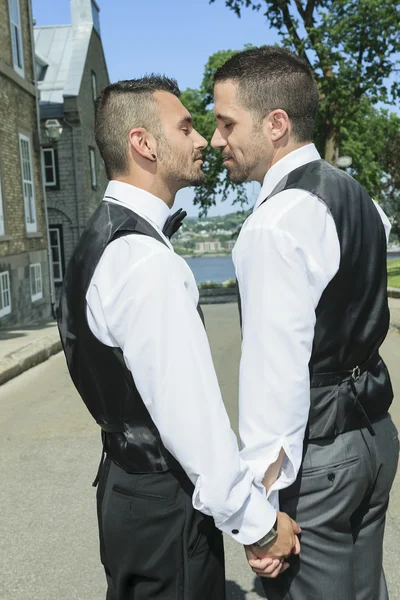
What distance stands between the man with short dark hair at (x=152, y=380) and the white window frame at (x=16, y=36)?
1762cm

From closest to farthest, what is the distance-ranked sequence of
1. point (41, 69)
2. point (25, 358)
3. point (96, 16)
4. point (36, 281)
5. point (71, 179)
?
point (25, 358), point (36, 281), point (71, 179), point (41, 69), point (96, 16)

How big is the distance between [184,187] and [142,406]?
2.59ft

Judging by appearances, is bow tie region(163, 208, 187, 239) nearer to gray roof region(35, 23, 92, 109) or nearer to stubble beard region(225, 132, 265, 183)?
stubble beard region(225, 132, 265, 183)

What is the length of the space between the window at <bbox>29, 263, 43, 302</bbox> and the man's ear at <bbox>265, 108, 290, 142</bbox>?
18.1 metres

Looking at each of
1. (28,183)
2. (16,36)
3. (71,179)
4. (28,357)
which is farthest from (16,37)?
(28,357)

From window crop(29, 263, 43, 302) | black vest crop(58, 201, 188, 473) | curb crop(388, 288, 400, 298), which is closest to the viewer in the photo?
black vest crop(58, 201, 188, 473)

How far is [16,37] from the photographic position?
740 inches

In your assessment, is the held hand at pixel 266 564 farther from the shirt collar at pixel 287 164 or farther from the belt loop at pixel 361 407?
the shirt collar at pixel 287 164

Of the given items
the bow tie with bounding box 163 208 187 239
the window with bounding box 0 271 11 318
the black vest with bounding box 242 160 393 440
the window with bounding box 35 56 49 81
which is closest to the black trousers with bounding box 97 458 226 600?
the black vest with bounding box 242 160 393 440

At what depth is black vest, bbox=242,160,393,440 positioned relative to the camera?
207cm

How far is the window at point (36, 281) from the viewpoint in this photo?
1995 centimetres

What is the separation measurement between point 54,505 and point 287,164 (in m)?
3.47

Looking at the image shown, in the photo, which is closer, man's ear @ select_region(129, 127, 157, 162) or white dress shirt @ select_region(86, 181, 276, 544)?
white dress shirt @ select_region(86, 181, 276, 544)

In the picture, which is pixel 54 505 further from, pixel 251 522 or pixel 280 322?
pixel 280 322
